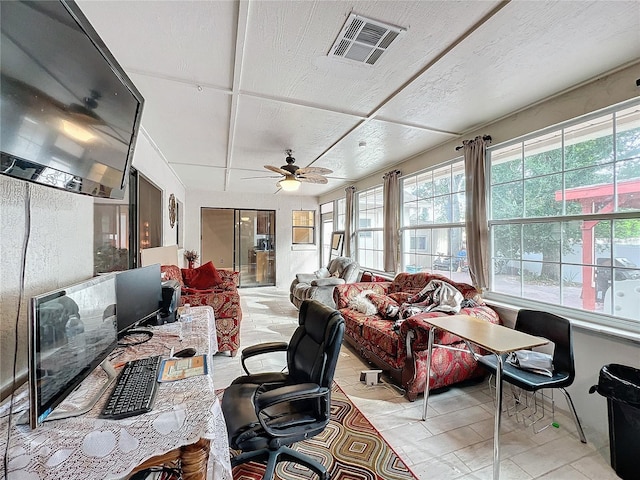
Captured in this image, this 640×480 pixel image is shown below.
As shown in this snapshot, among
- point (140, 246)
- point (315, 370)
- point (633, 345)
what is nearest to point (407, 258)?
point (633, 345)

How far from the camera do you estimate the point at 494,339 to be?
1.80 m

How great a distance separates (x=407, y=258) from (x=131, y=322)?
3.79 metres

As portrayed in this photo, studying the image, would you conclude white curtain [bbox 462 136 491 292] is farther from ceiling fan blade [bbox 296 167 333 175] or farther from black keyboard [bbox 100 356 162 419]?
black keyboard [bbox 100 356 162 419]

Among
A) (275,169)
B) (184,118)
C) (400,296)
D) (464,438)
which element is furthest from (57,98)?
(400,296)

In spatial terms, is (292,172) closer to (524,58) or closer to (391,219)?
(391,219)

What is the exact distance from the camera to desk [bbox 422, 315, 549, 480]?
1.60m

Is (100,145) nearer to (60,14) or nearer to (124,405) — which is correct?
(60,14)

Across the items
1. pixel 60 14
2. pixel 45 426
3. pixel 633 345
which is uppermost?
pixel 60 14

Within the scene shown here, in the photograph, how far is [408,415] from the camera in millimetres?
2197

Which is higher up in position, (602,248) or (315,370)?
(602,248)

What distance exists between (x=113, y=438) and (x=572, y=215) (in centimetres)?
325

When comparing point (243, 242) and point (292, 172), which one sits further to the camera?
point (243, 242)

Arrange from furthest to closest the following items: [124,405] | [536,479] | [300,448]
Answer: [300,448] → [536,479] → [124,405]

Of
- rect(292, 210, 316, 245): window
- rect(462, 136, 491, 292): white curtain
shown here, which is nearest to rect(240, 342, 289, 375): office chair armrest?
rect(462, 136, 491, 292): white curtain
